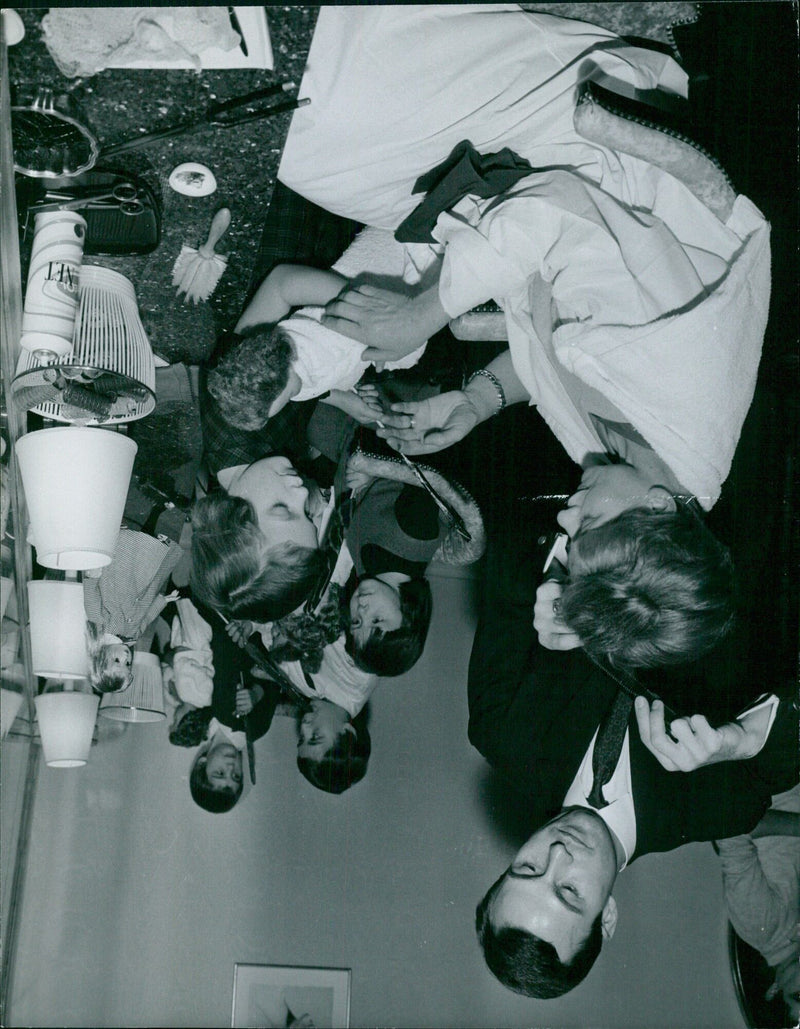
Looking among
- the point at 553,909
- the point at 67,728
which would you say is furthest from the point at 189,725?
the point at 553,909

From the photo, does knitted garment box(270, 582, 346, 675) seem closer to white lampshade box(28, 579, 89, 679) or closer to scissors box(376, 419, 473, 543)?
scissors box(376, 419, 473, 543)

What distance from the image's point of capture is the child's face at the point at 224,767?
1.38 meters

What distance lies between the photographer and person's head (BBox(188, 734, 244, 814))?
54.3 inches

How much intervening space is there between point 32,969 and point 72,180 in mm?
1251

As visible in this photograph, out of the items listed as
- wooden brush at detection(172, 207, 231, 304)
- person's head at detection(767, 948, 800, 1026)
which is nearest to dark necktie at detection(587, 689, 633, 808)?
person's head at detection(767, 948, 800, 1026)

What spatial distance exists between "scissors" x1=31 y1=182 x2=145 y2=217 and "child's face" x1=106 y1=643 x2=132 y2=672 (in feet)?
2.29

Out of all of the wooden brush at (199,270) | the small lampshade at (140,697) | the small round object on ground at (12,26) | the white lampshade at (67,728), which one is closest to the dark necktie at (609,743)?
the small lampshade at (140,697)

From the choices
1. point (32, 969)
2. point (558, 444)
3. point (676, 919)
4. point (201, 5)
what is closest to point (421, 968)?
point (676, 919)

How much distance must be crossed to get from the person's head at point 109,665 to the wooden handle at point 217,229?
65 cm

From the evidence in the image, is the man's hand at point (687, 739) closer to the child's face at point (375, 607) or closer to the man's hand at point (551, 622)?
the man's hand at point (551, 622)

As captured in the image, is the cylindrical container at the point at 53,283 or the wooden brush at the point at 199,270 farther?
the wooden brush at the point at 199,270

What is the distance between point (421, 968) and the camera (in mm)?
1359

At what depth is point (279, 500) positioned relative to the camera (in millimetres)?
1378

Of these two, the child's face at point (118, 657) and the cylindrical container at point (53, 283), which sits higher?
the cylindrical container at point (53, 283)
